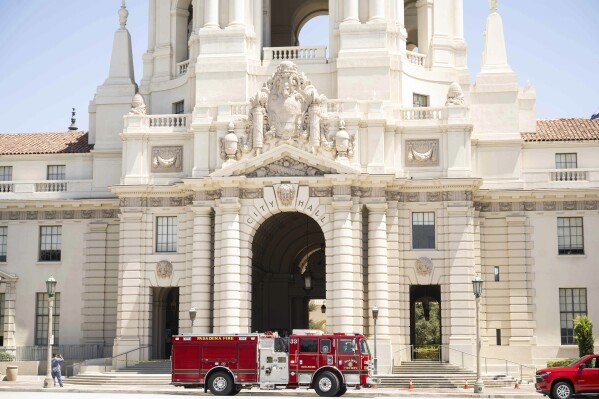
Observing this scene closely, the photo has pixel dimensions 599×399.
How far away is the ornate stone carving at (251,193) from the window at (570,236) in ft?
58.7

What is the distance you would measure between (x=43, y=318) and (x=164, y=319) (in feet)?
25.4

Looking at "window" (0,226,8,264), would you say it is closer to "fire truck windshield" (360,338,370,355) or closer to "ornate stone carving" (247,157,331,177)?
"ornate stone carving" (247,157,331,177)

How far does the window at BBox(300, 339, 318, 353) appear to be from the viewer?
4475 centimetres

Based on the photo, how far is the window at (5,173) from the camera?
66375mm

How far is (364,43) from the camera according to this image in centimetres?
6006

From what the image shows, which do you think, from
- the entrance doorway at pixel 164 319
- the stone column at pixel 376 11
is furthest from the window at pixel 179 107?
the stone column at pixel 376 11

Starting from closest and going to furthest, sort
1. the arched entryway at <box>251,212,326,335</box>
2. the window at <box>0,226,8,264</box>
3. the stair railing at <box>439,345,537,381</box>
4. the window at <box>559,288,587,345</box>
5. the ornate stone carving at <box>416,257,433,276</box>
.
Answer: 1. the stair railing at <box>439,345,537,381</box>
2. the ornate stone carving at <box>416,257,433,276</box>
3. the window at <box>559,288,587,345</box>
4. the arched entryway at <box>251,212,326,335</box>
5. the window at <box>0,226,8,264</box>

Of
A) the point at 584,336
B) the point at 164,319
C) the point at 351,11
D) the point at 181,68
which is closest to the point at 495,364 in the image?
the point at 584,336

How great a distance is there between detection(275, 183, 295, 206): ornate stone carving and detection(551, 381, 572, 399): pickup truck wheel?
20.0m

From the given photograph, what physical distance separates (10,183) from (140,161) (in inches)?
417

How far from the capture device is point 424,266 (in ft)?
189

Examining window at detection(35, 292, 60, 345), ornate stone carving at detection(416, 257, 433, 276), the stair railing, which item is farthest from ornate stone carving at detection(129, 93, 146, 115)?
the stair railing

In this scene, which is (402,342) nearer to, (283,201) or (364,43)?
(283,201)

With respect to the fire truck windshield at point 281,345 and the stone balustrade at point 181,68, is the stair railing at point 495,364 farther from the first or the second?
the stone balustrade at point 181,68
